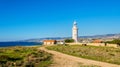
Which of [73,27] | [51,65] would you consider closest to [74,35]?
[73,27]

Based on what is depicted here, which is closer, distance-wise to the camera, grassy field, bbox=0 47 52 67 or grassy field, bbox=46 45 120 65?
grassy field, bbox=0 47 52 67

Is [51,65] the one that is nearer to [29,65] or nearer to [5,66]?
[29,65]

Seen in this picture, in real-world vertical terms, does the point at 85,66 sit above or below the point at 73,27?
below

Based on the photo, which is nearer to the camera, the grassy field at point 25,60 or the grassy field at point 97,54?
the grassy field at point 25,60

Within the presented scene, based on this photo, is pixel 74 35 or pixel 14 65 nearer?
pixel 14 65

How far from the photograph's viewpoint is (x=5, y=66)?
2117cm

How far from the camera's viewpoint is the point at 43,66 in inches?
856

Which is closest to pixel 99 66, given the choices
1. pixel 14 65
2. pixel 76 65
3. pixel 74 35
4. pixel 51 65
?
pixel 76 65

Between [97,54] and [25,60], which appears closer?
[25,60]

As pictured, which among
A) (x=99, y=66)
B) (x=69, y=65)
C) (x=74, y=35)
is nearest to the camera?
(x=99, y=66)

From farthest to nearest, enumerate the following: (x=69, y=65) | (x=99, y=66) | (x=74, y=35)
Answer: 1. (x=74, y=35)
2. (x=69, y=65)
3. (x=99, y=66)

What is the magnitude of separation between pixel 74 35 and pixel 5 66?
66.2 metres

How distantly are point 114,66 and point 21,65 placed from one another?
303 inches

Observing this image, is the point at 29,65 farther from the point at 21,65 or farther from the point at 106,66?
the point at 106,66
